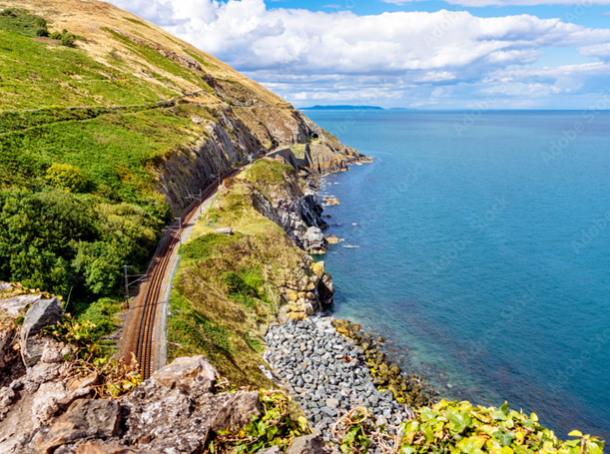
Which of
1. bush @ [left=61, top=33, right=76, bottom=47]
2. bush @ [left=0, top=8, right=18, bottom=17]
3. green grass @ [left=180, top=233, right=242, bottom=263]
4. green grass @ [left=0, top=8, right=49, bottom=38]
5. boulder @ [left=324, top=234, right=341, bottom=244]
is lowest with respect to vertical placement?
boulder @ [left=324, top=234, right=341, bottom=244]

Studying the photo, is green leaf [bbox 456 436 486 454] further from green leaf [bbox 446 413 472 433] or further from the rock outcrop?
the rock outcrop

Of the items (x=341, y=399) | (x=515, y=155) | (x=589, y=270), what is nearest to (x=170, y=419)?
(x=341, y=399)

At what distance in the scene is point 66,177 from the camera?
46.2 m

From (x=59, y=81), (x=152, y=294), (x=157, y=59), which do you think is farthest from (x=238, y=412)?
(x=157, y=59)

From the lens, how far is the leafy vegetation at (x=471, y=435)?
6.89m

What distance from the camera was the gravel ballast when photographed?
31.4 metres

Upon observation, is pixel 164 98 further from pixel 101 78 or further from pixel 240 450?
pixel 240 450

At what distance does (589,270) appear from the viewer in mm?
62938

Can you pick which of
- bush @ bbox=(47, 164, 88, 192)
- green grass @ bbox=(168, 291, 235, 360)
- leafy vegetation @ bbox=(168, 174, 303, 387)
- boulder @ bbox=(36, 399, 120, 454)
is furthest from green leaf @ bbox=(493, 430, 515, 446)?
bush @ bbox=(47, 164, 88, 192)

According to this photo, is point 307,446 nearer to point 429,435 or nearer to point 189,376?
point 429,435

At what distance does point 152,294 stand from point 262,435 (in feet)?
101

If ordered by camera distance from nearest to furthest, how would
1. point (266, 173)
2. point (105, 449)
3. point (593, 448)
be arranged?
1. point (593, 448)
2. point (105, 449)
3. point (266, 173)

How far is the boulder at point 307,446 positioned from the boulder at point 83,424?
492 centimetres

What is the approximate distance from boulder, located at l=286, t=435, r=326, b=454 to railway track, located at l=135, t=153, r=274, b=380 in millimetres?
19340
